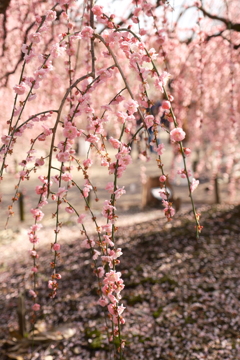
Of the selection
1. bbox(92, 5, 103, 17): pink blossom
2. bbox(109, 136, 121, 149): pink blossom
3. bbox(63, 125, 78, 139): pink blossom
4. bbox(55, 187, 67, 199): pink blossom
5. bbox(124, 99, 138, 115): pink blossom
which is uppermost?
bbox(92, 5, 103, 17): pink blossom

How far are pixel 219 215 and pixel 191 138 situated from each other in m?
7.73

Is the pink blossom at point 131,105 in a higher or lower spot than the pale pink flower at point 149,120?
higher

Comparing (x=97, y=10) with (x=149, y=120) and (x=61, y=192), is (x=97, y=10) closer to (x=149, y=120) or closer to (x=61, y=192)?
(x=149, y=120)

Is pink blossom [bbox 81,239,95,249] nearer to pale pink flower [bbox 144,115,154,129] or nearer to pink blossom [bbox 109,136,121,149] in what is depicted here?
pink blossom [bbox 109,136,121,149]

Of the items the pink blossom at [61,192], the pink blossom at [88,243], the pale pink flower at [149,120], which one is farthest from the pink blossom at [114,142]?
the pink blossom at [88,243]

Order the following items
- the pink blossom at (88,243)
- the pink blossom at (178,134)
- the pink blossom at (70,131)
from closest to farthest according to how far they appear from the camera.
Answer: the pink blossom at (178,134) → the pink blossom at (70,131) → the pink blossom at (88,243)

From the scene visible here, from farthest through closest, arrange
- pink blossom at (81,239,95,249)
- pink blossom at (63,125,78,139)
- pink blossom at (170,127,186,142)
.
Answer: pink blossom at (81,239,95,249)
pink blossom at (63,125,78,139)
pink blossom at (170,127,186,142)

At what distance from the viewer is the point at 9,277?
5.39m

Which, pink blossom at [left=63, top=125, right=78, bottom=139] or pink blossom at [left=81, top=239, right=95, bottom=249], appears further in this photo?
pink blossom at [left=81, top=239, right=95, bottom=249]

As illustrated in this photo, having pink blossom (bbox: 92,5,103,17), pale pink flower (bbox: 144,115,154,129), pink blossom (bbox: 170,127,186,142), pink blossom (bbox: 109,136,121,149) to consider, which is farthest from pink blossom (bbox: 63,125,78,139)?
pink blossom (bbox: 92,5,103,17)

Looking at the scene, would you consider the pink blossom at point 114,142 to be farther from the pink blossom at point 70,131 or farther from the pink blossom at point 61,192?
the pink blossom at point 61,192

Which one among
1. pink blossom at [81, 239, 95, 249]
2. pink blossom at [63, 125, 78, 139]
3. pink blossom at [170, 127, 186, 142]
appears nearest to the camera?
pink blossom at [170, 127, 186, 142]

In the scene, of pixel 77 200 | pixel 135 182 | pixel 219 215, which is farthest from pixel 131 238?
pixel 135 182

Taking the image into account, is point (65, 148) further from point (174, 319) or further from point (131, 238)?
point (131, 238)
